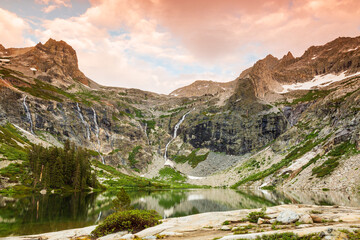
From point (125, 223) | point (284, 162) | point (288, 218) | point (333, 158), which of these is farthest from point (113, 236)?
point (284, 162)

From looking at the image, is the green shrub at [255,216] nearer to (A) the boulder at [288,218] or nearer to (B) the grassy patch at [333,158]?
(A) the boulder at [288,218]

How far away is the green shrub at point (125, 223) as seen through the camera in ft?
77.5

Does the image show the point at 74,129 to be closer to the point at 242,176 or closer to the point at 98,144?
the point at 98,144

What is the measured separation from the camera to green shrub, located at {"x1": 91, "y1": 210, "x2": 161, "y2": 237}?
2361 centimetres

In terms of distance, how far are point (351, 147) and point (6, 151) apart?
142m

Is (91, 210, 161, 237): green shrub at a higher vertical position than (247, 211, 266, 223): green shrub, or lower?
lower

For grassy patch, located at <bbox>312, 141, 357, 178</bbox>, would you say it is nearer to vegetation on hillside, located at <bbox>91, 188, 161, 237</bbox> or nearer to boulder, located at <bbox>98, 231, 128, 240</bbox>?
vegetation on hillside, located at <bbox>91, 188, 161, 237</bbox>

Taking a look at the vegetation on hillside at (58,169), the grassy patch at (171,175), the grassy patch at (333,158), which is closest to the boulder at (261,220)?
the grassy patch at (333,158)

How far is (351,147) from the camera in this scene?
86188mm

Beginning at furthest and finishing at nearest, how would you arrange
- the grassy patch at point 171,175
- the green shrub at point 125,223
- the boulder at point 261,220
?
1. the grassy patch at point 171,175
2. the green shrub at point 125,223
3. the boulder at point 261,220

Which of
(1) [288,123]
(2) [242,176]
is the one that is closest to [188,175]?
(2) [242,176]

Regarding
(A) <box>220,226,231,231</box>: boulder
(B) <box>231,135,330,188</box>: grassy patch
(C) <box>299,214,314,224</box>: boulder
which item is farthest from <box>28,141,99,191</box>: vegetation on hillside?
(C) <box>299,214,314,224</box>: boulder

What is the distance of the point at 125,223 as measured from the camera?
23.8 metres

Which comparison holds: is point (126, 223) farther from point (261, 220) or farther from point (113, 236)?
point (261, 220)
